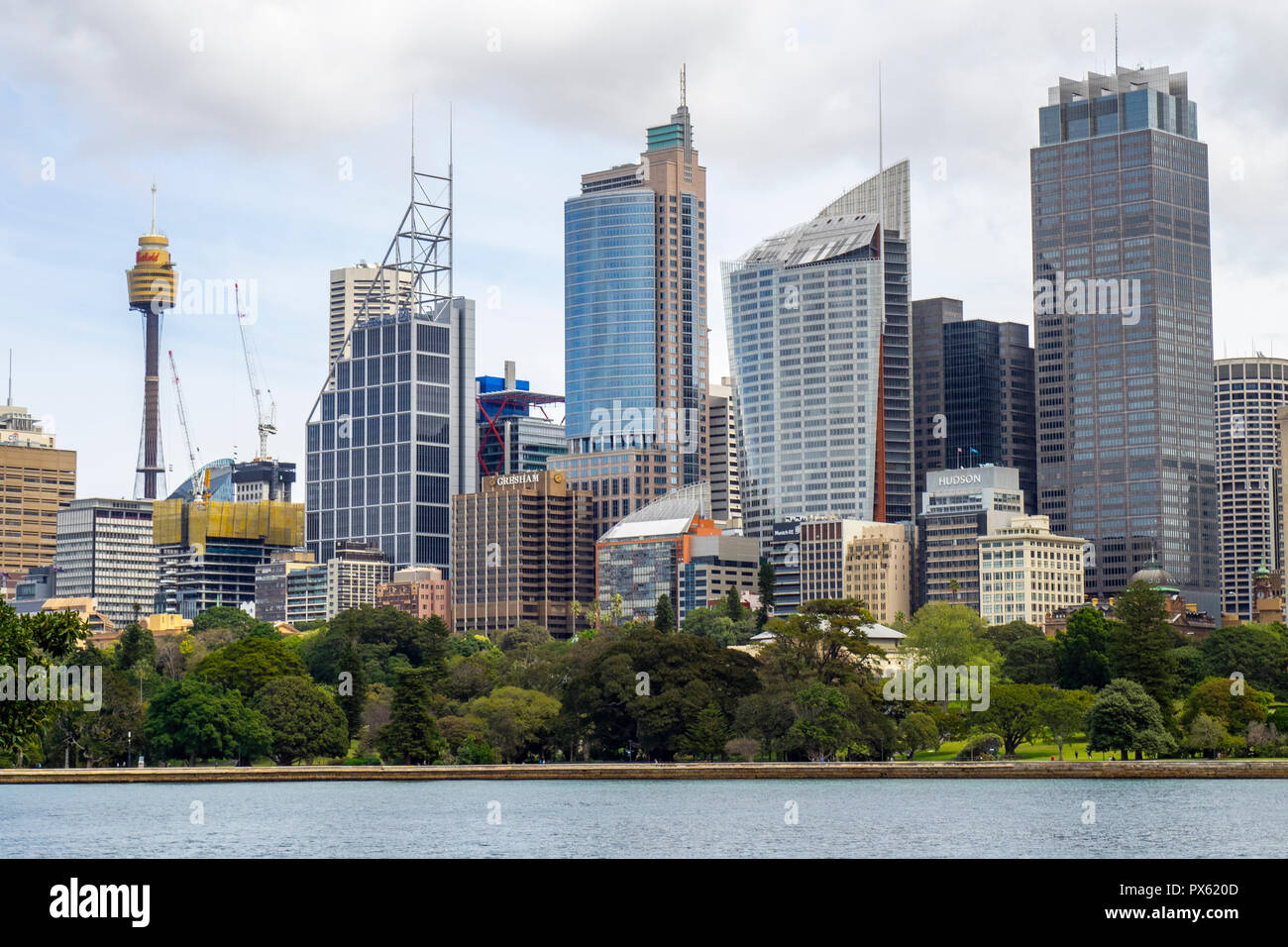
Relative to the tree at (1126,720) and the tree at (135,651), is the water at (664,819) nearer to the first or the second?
the tree at (1126,720)

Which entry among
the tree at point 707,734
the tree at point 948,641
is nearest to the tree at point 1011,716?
the tree at point 948,641

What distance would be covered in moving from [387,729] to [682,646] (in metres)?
23.3

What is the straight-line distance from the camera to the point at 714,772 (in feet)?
425

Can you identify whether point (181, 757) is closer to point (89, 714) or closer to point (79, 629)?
point (89, 714)

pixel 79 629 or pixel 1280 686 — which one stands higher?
pixel 79 629

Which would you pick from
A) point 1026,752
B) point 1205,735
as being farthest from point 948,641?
point 1205,735

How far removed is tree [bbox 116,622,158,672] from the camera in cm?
17475

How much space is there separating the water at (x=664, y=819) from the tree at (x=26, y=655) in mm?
10125

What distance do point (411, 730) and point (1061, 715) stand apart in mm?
48644

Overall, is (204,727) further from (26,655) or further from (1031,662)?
(26,655)

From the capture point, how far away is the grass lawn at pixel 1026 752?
138 meters

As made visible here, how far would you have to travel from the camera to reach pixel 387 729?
138875 mm
